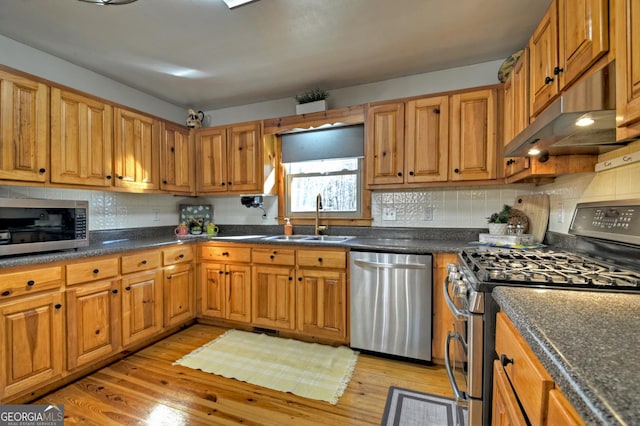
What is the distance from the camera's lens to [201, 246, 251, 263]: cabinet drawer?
9.12 ft

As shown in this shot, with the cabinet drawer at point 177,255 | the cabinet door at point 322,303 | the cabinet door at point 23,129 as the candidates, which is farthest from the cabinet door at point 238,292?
the cabinet door at point 23,129

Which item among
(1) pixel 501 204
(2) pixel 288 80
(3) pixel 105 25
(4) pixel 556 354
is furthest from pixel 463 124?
(3) pixel 105 25

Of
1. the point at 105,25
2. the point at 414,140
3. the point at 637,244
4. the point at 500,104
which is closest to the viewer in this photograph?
the point at 637,244

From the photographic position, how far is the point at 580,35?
1.19 meters

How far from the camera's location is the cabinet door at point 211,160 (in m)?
3.22

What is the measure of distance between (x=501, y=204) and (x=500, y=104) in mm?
829

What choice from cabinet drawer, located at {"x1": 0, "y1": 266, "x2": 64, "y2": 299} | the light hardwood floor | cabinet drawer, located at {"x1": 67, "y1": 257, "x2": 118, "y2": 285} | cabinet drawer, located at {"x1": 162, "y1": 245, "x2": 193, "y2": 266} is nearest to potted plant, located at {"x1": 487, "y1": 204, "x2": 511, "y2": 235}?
the light hardwood floor

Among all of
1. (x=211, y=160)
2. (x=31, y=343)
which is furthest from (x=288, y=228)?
(x=31, y=343)

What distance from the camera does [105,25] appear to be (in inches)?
78.3

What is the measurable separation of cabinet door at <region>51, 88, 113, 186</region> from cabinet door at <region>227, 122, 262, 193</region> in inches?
42.5

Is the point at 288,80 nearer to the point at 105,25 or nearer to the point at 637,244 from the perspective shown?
the point at 105,25

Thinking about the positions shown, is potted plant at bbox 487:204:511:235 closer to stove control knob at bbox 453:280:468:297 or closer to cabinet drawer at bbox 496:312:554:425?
stove control knob at bbox 453:280:468:297

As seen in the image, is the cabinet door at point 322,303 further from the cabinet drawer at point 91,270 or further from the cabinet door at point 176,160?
the cabinet door at point 176,160

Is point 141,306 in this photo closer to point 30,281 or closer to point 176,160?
point 30,281
